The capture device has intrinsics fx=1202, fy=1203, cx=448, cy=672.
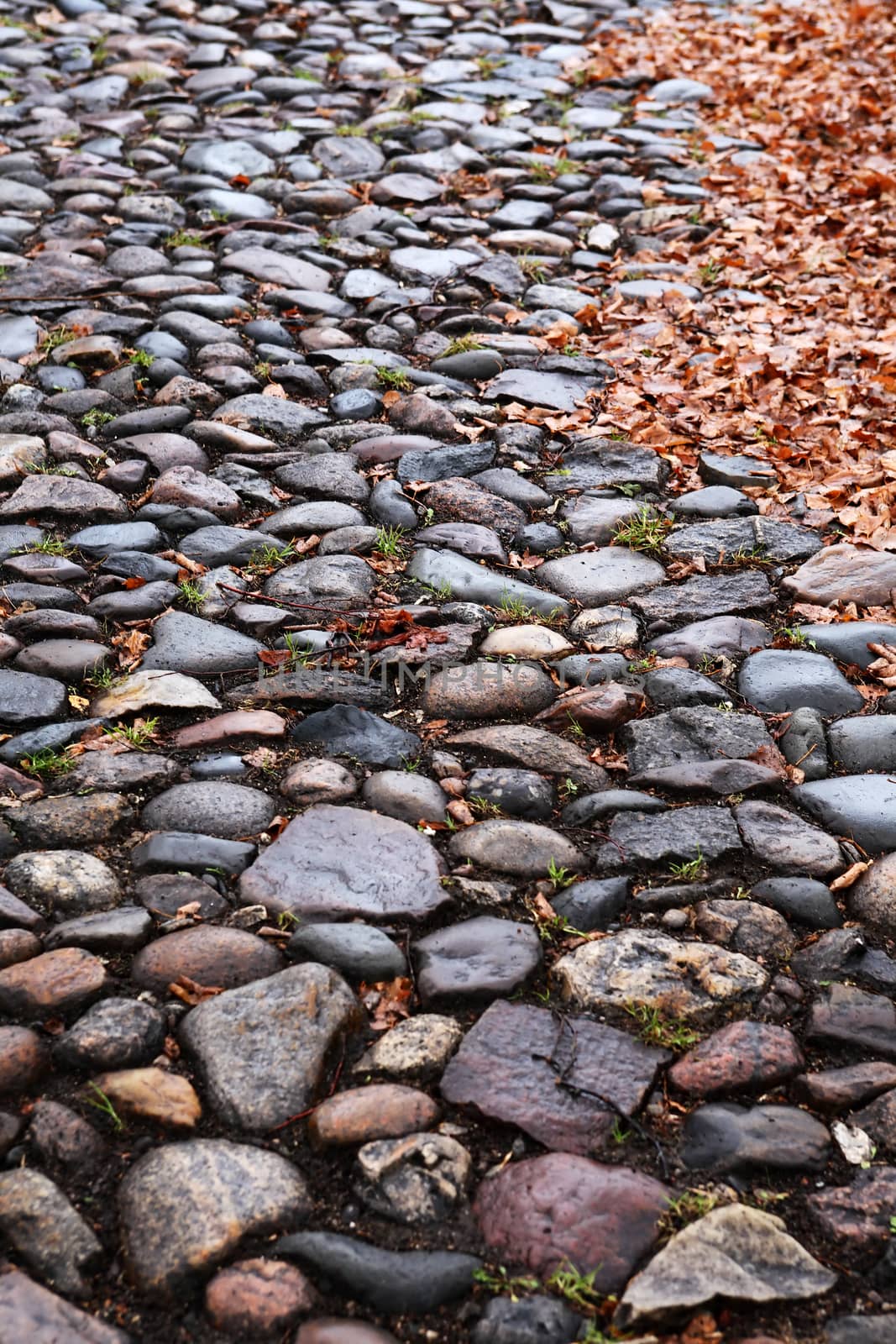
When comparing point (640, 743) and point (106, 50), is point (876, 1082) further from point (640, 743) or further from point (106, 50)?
point (106, 50)

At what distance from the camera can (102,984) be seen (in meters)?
2.09

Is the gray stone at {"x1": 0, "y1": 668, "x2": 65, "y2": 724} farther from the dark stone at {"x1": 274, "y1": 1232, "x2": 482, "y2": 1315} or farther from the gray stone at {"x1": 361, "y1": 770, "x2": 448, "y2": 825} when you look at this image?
the dark stone at {"x1": 274, "y1": 1232, "x2": 482, "y2": 1315}

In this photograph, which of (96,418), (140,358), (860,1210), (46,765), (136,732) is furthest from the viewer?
(140,358)

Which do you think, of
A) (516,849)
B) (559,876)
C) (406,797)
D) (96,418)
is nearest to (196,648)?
(406,797)

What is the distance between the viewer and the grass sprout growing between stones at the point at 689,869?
95.1 inches

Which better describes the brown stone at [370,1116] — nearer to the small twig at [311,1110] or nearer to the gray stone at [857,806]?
the small twig at [311,1110]

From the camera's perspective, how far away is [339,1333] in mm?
1626

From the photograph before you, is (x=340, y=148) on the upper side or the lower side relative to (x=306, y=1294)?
upper

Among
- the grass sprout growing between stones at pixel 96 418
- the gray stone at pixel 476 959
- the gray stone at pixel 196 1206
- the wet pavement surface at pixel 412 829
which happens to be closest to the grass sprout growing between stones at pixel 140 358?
the wet pavement surface at pixel 412 829

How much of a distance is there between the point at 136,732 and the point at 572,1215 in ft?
4.77

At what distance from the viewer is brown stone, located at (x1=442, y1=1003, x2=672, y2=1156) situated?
1941 mm

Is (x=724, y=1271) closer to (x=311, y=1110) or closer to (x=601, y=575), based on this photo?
(x=311, y=1110)

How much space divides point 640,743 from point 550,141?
4863 mm

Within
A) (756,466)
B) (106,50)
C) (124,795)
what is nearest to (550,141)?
(106,50)
